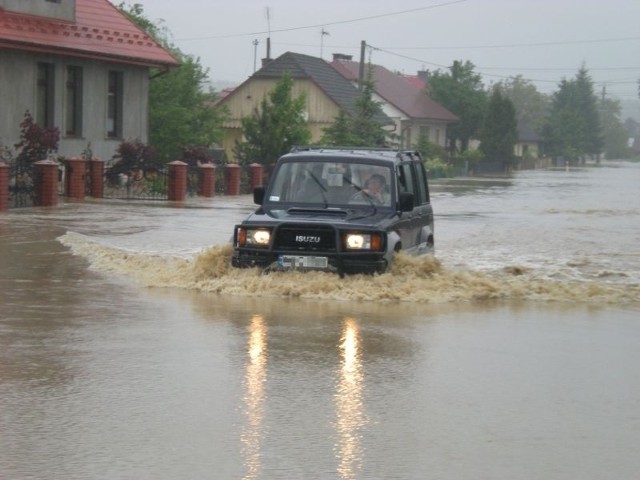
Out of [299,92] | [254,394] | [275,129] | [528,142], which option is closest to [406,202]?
[254,394]

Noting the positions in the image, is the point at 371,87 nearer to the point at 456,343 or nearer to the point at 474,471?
the point at 456,343

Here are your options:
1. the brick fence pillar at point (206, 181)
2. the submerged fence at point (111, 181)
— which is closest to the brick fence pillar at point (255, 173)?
the submerged fence at point (111, 181)

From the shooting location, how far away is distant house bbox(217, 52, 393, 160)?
73.2 meters

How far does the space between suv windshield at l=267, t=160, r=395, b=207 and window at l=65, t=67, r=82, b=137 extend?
21.8 meters

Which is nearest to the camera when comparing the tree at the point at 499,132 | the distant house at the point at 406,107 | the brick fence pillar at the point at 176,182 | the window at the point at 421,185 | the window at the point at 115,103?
the window at the point at 421,185

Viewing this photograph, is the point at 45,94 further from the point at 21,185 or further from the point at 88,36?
the point at 21,185

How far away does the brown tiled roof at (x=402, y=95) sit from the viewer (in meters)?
89.0

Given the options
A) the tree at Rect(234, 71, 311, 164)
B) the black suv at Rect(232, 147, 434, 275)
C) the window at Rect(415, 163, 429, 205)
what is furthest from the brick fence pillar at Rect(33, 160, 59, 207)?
the tree at Rect(234, 71, 311, 164)

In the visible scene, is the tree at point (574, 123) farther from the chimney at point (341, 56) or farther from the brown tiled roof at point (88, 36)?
the brown tiled roof at point (88, 36)

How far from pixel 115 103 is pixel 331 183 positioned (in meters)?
24.4

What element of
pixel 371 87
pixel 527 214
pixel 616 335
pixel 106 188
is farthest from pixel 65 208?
pixel 371 87

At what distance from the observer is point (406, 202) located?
15.1 meters

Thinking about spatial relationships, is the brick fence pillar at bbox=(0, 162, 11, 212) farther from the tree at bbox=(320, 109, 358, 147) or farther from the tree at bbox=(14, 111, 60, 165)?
the tree at bbox=(320, 109, 358, 147)

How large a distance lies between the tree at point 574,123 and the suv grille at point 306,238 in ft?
393
